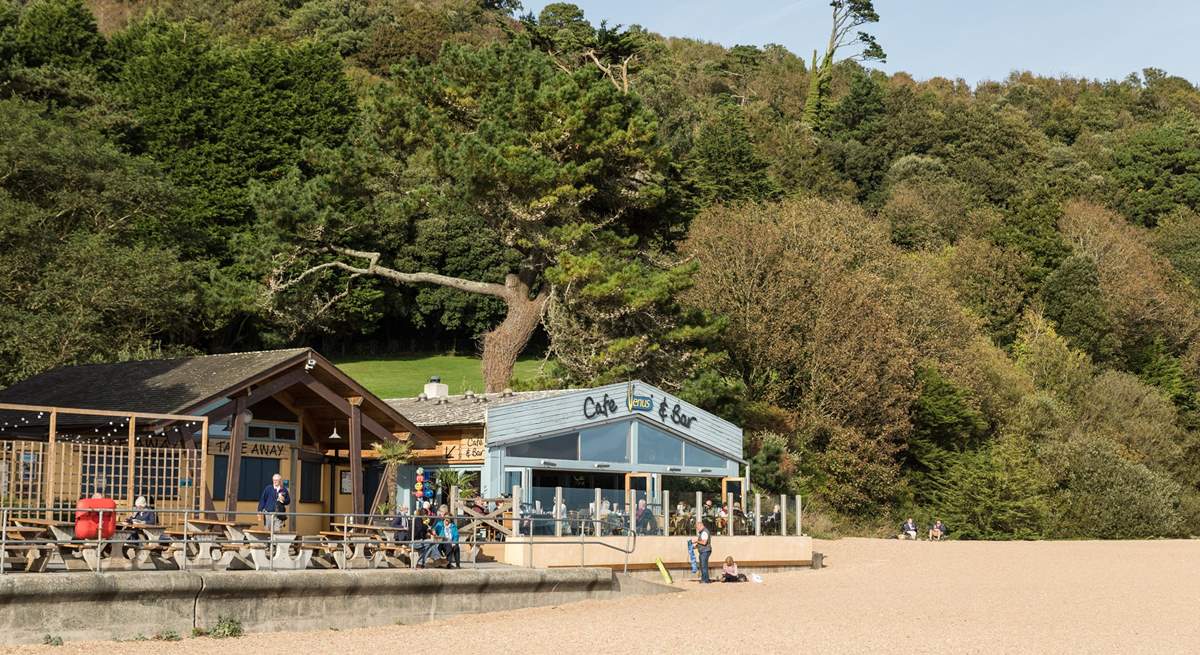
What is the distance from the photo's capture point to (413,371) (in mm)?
64688

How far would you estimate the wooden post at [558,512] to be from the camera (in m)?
27.2

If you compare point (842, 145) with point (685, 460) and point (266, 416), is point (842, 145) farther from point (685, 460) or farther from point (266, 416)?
point (266, 416)

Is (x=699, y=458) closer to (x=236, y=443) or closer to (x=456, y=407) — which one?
(x=456, y=407)

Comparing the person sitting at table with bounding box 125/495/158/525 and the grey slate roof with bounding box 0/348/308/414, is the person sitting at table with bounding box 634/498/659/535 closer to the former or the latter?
the grey slate roof with bounding box 0/348/308/414

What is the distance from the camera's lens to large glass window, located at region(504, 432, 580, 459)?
2988cm

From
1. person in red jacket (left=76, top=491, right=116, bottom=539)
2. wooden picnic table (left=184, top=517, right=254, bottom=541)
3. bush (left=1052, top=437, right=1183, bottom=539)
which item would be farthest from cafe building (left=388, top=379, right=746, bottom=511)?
bush (left=1052, top=437, right=1183, bottom=539)

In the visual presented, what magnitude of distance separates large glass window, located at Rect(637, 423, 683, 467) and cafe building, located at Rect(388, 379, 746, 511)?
0.02 m

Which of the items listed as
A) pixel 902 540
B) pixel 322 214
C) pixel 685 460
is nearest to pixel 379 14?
pixel 322 214

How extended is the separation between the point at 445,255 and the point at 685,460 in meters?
37.2

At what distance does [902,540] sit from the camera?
4556cm

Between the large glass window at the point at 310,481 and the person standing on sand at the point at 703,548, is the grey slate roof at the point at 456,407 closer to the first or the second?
the large glass window at the point at 310,481

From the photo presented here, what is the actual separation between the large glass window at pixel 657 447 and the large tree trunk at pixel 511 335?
10816 millimetres

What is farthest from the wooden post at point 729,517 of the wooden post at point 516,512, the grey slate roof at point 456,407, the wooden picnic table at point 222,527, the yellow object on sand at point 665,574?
the wooden picnic table at point 222,527

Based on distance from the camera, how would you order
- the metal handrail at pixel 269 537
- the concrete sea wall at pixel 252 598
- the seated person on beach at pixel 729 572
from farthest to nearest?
→ the seated person on beach at pixel 729 572 → the metal handrail at pixel 269 537 → the concrete sea wall at pixel 252 598
